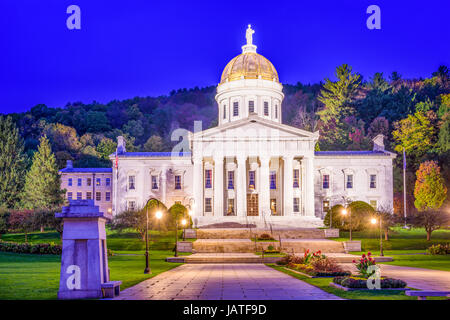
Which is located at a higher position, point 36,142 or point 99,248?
point 36,142

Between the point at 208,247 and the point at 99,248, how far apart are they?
26.0m

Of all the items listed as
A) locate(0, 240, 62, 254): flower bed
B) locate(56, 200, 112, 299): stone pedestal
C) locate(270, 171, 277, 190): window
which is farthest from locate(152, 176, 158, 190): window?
locate(56, 200, 112, 299): stone pedestal

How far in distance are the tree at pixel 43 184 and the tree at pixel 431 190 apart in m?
47.9

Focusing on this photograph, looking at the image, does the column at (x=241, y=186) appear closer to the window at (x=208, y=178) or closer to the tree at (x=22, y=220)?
the window at (x=208, y=178)

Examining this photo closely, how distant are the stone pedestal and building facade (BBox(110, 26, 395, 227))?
4188 cm

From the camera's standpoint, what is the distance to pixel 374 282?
56.3ft

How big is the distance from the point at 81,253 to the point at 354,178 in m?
57.4

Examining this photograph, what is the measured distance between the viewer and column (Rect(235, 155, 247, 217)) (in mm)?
57250

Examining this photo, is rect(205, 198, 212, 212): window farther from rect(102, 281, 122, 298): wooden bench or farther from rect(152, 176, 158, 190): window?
rect(102, 281, 122, 298): wooden bench

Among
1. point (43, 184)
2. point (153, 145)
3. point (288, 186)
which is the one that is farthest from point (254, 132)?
point (153, 145)

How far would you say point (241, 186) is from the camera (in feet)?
189

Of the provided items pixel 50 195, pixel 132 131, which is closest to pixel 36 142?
pixel 132 131

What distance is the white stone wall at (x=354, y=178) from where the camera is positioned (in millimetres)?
67375
